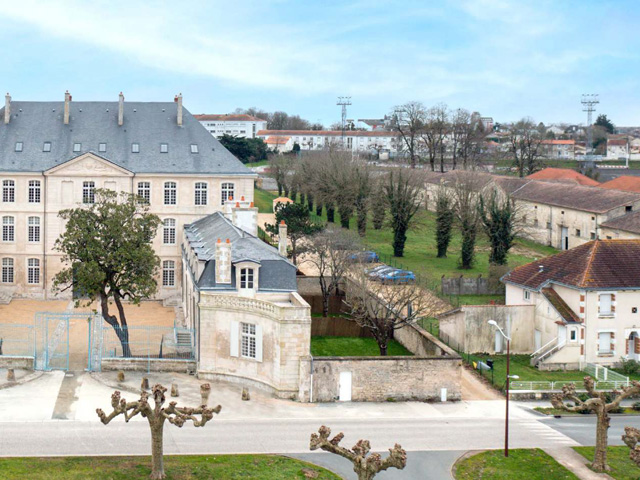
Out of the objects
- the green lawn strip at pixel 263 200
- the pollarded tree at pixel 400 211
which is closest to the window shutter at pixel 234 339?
the pollarded tree at pixel 400 211

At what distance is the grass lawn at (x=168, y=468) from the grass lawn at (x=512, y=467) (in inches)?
173

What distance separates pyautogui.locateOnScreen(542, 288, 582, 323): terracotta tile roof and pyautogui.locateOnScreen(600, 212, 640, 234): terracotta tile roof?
22.1 metres

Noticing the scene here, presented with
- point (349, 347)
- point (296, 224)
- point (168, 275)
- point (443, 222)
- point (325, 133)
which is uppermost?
point (325, 133)

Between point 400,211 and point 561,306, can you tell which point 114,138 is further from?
point 561,306

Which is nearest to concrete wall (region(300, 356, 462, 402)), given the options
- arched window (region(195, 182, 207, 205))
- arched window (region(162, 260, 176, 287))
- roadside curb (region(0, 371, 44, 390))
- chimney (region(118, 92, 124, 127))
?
roadside curb (region(0, 371, 44, 390))

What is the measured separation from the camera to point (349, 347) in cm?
4588

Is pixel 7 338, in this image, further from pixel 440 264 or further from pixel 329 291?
pixel 440 264

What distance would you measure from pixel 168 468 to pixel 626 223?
1878 inches

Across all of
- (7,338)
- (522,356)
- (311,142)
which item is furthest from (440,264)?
(311,142)

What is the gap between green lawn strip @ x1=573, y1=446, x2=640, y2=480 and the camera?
28.6 metres

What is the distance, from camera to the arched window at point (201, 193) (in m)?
57.5

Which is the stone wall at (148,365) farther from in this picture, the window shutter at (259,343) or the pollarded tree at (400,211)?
the pollarded tree at (400,211)

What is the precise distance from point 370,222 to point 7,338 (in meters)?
49.8

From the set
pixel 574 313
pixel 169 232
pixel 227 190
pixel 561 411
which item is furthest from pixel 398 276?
pixel 561 411
